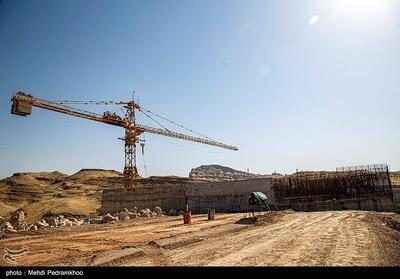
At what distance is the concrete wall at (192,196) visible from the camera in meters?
36.8

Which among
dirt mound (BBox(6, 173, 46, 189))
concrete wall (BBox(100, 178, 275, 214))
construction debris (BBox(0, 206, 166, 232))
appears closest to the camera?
construction debris (BBox(0, 206, 166, 232))

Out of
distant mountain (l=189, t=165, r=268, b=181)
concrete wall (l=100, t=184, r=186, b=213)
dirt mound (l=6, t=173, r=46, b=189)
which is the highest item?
distant mountain (l=189, t=165, r=268, b=181)

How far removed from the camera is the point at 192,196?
131ft

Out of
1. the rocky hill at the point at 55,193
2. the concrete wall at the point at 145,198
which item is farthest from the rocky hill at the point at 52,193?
the concrete wall at the point at 145,198

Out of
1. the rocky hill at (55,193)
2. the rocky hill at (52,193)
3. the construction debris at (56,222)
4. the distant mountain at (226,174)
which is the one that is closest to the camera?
the construction debris at (56,222)

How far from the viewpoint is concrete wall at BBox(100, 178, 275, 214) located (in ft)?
121

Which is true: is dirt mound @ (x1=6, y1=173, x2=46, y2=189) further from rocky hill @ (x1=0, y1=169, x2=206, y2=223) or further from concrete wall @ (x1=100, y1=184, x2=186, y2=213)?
concrete wall @ (x1=100, y1=184, x2=186, y2=213)

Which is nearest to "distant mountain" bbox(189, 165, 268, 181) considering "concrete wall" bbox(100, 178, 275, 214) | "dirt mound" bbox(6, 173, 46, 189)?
"dirt mound" bbox(6, 173, 46, 189)

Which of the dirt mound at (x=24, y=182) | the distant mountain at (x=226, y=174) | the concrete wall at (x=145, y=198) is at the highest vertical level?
the distant mountain at (x=226, y=174)

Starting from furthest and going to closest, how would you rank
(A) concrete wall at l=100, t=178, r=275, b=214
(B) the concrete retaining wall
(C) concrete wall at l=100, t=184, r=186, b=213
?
(C) concrete wall at l=100, t=184, r=186, b=213 < (A) concrete wall at l=100, t=178, r=275, b=214 < (B) the concrete retaining wall

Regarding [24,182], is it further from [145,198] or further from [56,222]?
[56,222]

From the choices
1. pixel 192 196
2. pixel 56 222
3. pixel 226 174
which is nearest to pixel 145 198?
pixel 192 196

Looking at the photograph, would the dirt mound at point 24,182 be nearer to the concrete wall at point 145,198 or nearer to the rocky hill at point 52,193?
the rocky hill at point 52,193
